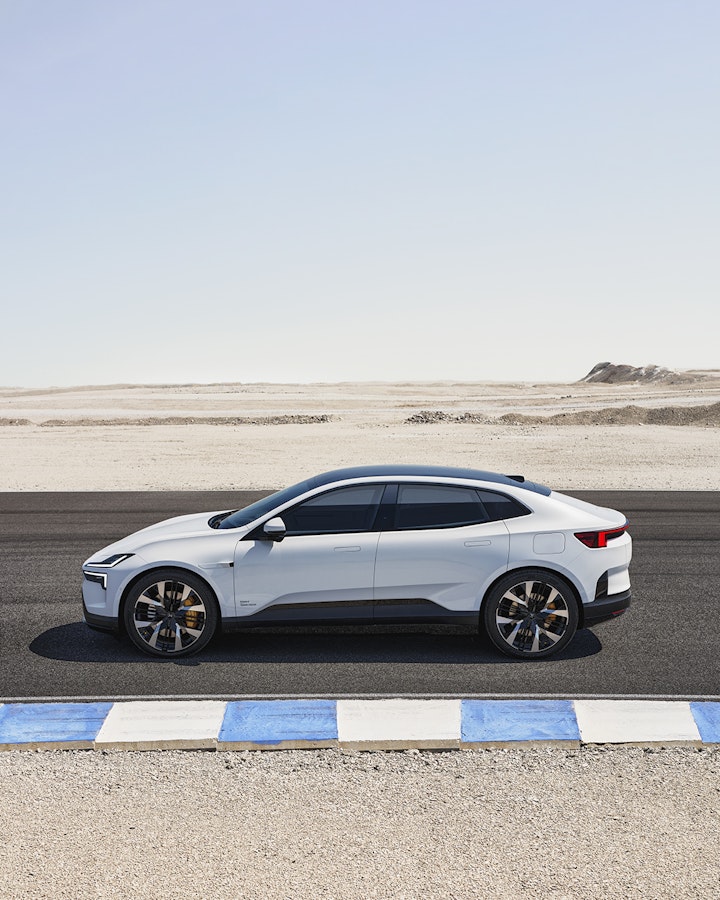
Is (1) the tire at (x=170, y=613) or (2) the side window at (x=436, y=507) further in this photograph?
(2) the side window at (x=436, y=507)

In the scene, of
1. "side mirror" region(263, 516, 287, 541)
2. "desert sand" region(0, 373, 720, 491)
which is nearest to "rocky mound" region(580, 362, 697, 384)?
"desert sand" region(0, 373, 720, 491)

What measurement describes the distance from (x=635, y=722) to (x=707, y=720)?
0.49m

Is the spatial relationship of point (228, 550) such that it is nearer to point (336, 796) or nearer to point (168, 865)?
point (336, 796)

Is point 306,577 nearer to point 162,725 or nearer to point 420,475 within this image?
point 420,475

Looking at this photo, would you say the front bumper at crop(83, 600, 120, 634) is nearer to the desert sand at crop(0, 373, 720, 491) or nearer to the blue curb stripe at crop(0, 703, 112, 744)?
the blue curb stripe at crop(0, 703, 112, 744)

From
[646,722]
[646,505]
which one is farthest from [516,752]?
[646,505]

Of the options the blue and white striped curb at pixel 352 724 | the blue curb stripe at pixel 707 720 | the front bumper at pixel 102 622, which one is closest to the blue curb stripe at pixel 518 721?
the blue and white striped curb at pixel 352 724

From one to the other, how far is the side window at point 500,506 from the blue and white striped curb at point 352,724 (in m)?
1.63

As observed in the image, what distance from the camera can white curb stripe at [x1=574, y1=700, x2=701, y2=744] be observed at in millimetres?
5754

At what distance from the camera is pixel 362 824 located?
4648 mm

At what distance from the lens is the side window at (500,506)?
7527mm

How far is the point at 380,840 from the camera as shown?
4.48 meters

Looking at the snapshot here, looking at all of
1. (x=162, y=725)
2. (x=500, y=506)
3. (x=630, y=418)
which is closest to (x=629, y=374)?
(x=630, y=418)

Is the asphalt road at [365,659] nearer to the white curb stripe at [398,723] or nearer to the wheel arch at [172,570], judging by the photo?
the white curb stripe at [398,723]
